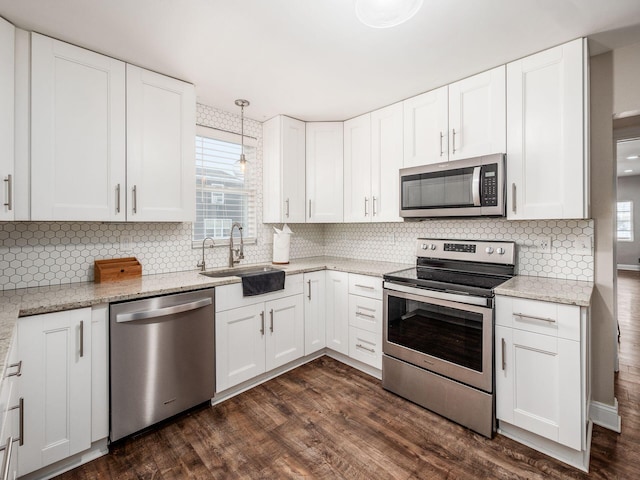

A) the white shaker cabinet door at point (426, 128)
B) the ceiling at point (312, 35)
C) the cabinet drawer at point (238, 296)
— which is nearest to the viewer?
the ceiling at point (312, 35)

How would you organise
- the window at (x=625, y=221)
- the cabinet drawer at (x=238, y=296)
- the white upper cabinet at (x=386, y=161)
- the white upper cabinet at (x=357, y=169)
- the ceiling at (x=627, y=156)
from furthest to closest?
the window at (x=625, y=221) → the ceiling at (x=627, y=156) → the white upper cabinet at (x=357, y=169) → the white upper cabinet at (x=386, y=161) → the cabinet drawer at (x=238, y=296)

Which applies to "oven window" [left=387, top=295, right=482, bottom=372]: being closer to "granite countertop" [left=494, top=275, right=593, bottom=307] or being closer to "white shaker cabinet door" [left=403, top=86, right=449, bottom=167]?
"granite countertop" [left=494, top=275, right=593, bottom=307]

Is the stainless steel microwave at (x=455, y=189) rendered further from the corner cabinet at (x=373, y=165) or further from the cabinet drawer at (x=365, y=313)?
the cabinet drawer at (x=365, y=313)

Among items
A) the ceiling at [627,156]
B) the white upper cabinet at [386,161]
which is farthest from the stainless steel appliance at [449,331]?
the ceiling at [627,156]

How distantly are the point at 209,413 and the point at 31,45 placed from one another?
2558 millimetres

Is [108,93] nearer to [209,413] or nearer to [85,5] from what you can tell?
[85,5]

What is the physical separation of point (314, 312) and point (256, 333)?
642 millimetres

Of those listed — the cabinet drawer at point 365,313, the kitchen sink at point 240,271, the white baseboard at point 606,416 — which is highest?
the kitchen sink at point 240,271

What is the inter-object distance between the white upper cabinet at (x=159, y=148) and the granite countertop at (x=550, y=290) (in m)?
2.34

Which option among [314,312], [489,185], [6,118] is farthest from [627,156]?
[6,118]

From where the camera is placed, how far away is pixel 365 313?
8.99 ft

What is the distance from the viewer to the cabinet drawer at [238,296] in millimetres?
2309

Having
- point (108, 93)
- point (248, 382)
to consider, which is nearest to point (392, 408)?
point (248, 382)

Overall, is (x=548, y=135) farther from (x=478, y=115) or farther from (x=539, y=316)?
(x=539, y=316)
